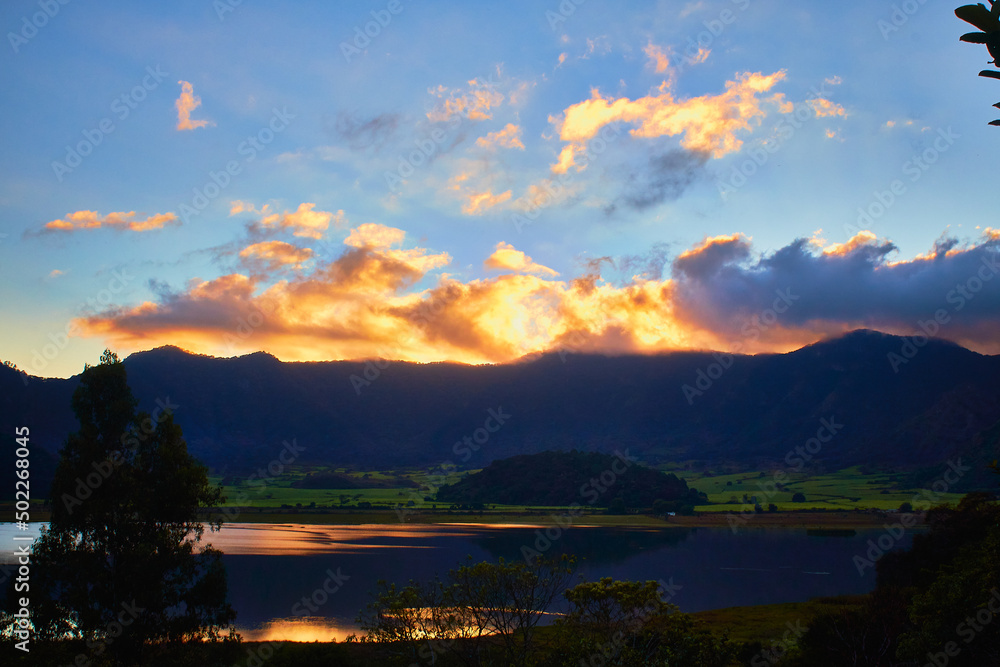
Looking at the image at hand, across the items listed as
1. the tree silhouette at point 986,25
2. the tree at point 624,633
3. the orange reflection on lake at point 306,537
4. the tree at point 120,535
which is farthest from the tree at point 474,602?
the orange reflection on lake at point 306,537

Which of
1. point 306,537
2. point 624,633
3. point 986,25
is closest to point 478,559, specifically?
point 306,537

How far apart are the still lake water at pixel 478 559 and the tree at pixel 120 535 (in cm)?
1724

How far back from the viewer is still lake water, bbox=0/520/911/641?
60344 millimetres

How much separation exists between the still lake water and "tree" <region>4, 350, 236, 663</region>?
1724 centimetres

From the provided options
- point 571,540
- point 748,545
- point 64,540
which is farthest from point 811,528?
point 64,540

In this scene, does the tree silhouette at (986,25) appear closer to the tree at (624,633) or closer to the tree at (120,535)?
the tree at (624,633)

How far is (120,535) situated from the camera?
31.3 metres

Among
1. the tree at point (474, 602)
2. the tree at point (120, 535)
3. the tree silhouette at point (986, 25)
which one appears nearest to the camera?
the tree silhouette at point (986, 25)

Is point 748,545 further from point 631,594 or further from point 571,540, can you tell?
point 631,594

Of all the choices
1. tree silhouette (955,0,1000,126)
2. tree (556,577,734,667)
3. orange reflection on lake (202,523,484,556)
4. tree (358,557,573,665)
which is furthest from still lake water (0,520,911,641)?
tree silhouette (955,0,1000,126)

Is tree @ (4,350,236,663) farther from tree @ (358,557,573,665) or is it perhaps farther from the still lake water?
the still lake water

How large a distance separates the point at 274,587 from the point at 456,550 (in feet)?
112

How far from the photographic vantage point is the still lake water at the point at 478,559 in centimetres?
6034

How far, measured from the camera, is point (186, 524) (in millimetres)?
33438
